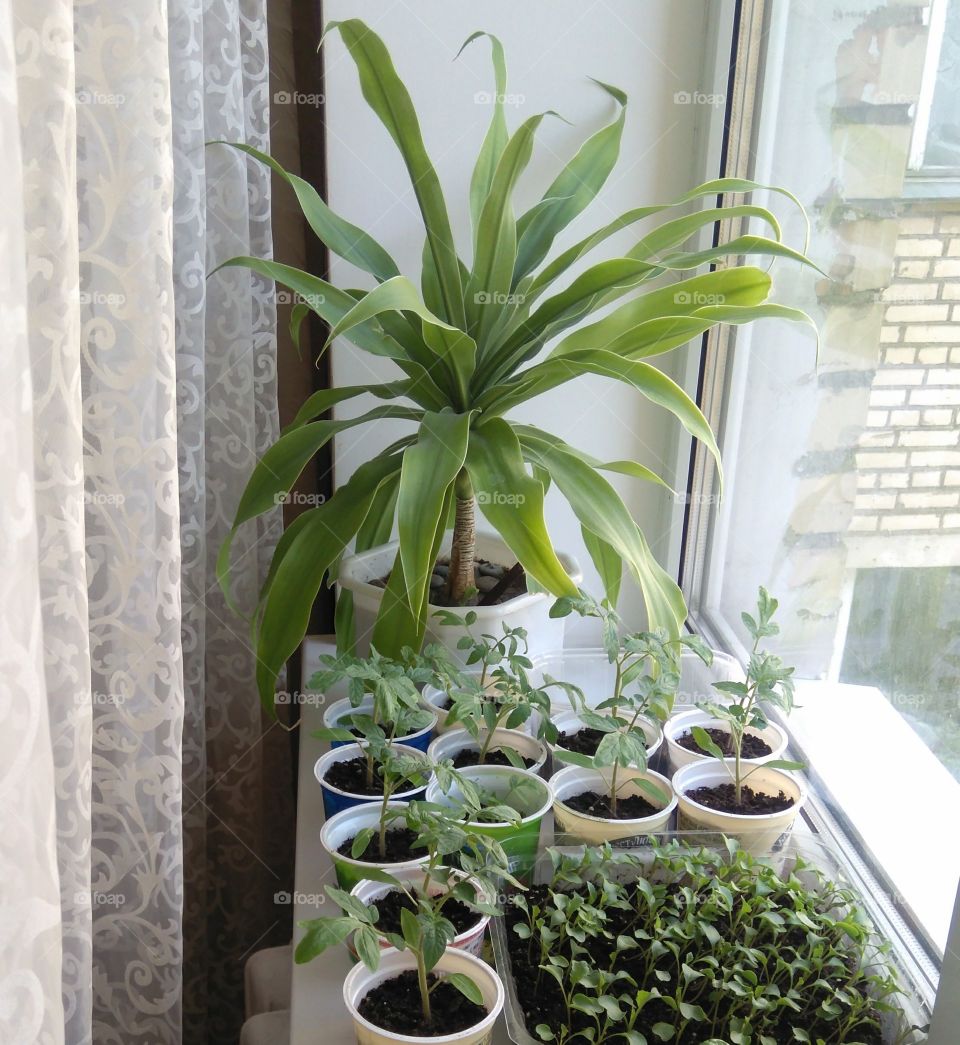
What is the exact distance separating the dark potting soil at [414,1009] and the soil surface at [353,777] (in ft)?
0.84

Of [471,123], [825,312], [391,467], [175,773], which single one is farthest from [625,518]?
[471,123]

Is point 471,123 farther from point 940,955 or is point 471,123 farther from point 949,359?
point 940,955

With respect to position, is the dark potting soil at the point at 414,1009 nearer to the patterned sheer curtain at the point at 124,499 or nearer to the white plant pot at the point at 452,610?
the patterned sheer curtain at the point at 124,499

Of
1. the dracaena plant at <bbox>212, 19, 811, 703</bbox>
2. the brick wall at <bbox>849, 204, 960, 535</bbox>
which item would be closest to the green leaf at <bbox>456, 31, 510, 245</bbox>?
the dracaena plant at <bbox>212, 19, 811, 703</bbox>

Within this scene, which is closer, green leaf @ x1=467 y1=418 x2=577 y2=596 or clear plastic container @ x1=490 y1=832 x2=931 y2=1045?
clear plastic container @ x1=490 y1=832 x2=931 y2=1045

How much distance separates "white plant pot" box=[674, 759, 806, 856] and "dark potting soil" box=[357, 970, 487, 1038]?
365 mm

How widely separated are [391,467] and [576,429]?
50cm

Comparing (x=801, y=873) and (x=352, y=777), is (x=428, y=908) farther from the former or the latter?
(x=801, y=873)

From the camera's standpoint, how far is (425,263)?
1.37 metres

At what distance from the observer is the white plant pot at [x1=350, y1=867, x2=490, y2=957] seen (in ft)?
3.01

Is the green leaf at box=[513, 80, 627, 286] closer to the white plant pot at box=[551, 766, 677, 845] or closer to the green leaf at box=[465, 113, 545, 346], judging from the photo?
the green leaf at box=[465, 113, 545, 346]

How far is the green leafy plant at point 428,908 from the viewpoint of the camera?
80 centimetres
